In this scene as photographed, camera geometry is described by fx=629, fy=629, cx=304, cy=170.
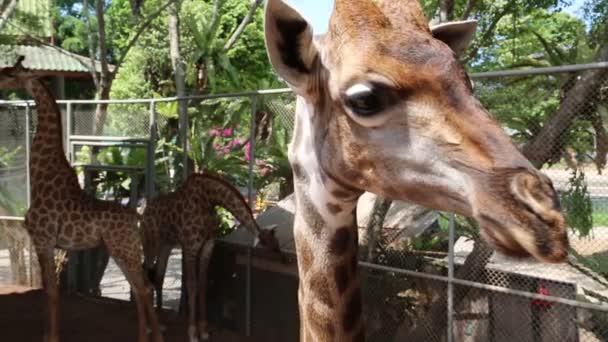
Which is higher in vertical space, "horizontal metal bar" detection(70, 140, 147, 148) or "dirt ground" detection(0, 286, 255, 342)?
"horizontal metal bar" detection(70, 140, 147, 148)

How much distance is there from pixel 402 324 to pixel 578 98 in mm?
2976

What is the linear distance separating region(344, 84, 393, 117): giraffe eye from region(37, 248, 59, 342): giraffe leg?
5358 millimetres

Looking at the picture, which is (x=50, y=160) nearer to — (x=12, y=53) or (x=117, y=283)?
(x=12, y=53)

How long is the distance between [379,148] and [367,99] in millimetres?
145

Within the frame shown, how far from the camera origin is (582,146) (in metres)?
4.93

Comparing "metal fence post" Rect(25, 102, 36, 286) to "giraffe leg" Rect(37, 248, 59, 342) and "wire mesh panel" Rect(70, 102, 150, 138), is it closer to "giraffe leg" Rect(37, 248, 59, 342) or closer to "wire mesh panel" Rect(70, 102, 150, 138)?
"wire mesh panel" Rect(70, 102, 150, 138)

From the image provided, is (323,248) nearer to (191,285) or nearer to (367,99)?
(367,99)

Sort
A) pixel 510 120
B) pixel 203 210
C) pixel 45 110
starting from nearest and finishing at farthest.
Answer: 1. pixel 510 120
2. pixel 45 110
3. pixel 203 210

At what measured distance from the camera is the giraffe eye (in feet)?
5.62

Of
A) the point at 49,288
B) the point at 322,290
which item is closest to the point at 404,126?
the point at 322,290

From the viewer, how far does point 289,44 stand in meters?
1.89

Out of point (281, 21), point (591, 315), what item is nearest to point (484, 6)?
point (591, 315)

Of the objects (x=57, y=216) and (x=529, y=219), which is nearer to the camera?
(x=529, y=219)

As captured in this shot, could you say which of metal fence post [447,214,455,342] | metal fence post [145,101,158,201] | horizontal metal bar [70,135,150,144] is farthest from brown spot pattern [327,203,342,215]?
horizontal metal bar [70,135,150,144]
